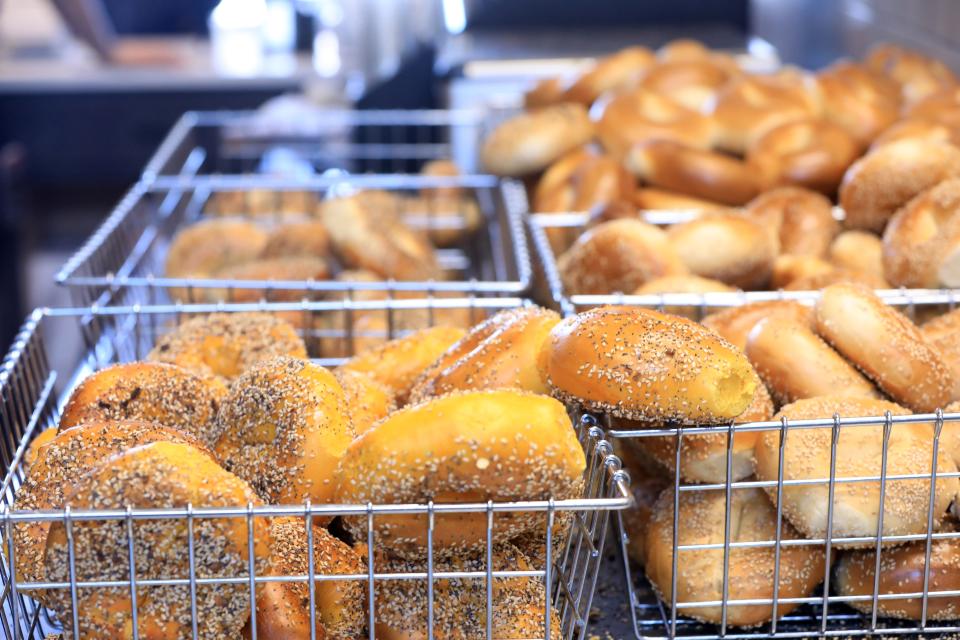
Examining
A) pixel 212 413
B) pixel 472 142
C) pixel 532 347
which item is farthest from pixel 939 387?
pixel 472 142

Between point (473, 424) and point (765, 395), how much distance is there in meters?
0.39

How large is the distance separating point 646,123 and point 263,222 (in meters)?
0.73

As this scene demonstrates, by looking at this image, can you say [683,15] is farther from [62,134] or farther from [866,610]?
[62,134]

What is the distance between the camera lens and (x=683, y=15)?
3846 millimetres

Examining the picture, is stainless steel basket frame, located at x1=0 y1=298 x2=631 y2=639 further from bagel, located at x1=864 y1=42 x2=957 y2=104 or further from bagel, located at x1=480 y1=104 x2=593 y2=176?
bagel, located at x1=864 y1=42 x2=957 y2=104

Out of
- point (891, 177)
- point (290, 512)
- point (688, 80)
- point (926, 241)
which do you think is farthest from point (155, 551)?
point (688, 80)

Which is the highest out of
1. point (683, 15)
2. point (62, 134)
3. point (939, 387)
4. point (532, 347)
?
point (532, 347)

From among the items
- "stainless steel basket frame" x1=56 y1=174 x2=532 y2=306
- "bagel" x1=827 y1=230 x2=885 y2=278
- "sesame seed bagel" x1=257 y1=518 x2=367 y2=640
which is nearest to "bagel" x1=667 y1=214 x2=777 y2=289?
"bagel" x1=827 y1=230 x2=885 y2=278

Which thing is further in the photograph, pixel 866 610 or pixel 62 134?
pixel 62 134

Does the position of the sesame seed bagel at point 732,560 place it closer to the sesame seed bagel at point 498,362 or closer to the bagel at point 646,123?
the sesame seed bagel at point 498,362

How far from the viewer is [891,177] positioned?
155 cm

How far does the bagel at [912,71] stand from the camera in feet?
6.85

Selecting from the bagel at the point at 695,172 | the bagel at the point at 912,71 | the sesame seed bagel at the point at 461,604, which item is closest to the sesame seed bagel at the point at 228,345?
the sesame seed bagel at the point at 461,604

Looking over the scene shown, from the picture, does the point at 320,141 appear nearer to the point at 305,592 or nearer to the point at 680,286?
the point at 680,286
